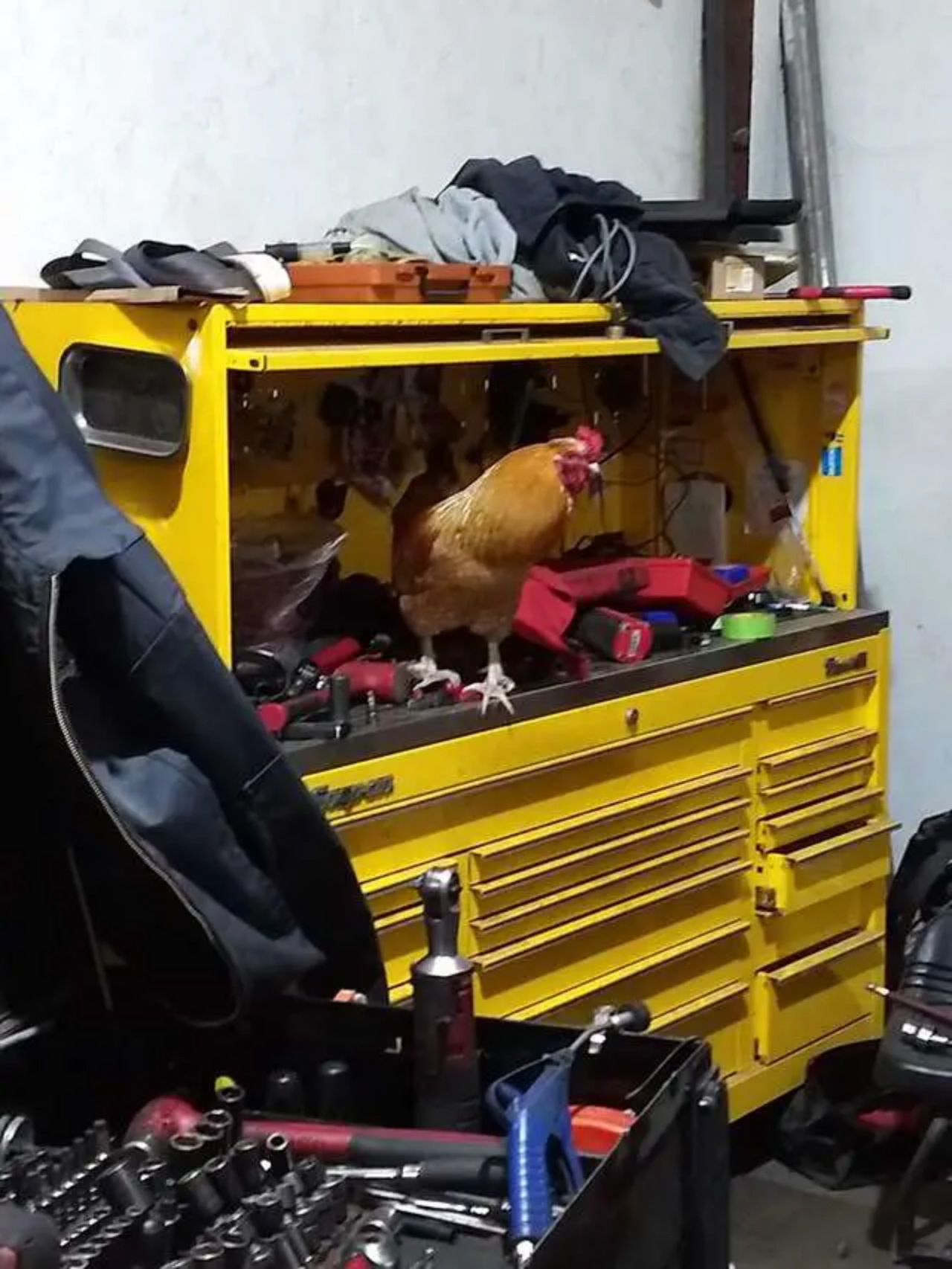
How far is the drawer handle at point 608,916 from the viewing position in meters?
2.08


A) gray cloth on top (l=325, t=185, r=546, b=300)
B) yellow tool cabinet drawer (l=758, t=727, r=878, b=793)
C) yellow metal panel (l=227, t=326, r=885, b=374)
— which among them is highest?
gray cloth on top (l=325, t=185, r=546, b=300)

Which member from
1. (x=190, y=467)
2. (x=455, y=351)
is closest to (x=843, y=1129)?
(x=455, y=351)

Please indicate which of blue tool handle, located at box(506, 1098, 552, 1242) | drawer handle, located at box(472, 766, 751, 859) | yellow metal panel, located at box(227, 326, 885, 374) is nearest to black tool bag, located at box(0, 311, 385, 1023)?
blue tool handle, located at box(506, 1098, 552, 1242)

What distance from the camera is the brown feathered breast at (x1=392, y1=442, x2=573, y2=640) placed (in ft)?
6.55

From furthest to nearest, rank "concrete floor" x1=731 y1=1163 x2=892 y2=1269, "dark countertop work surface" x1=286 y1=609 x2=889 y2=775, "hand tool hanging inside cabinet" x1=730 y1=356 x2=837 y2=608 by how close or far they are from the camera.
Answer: "hand tool hanging inside cabinet" x1=730 y1=356 x2=837 y2=608, "concrete floor" x1=731 y1=1163 x2=892 y2=1269, "dark countertop work surface" x1=286 y1=609 x2=889 y2=775

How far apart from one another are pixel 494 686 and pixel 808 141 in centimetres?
142

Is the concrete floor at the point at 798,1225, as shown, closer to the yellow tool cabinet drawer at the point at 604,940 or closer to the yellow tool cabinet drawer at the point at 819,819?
the yellow tool cabinet drawer at the point at 604,940

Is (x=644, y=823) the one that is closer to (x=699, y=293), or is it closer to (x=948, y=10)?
(x=699, y=293)

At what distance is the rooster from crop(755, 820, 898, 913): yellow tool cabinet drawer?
0.60m

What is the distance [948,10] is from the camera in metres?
2.96

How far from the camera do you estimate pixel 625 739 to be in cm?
223

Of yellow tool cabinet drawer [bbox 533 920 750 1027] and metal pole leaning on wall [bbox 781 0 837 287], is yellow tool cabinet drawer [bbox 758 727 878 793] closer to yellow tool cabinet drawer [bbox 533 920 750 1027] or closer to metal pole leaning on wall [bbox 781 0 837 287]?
yellow tool cabinet drawer [bbox 533 920 750 1027]

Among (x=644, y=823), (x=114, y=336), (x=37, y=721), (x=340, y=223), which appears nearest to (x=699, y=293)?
(x=340, y=223)

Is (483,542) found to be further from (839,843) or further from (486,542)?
(839,843)
